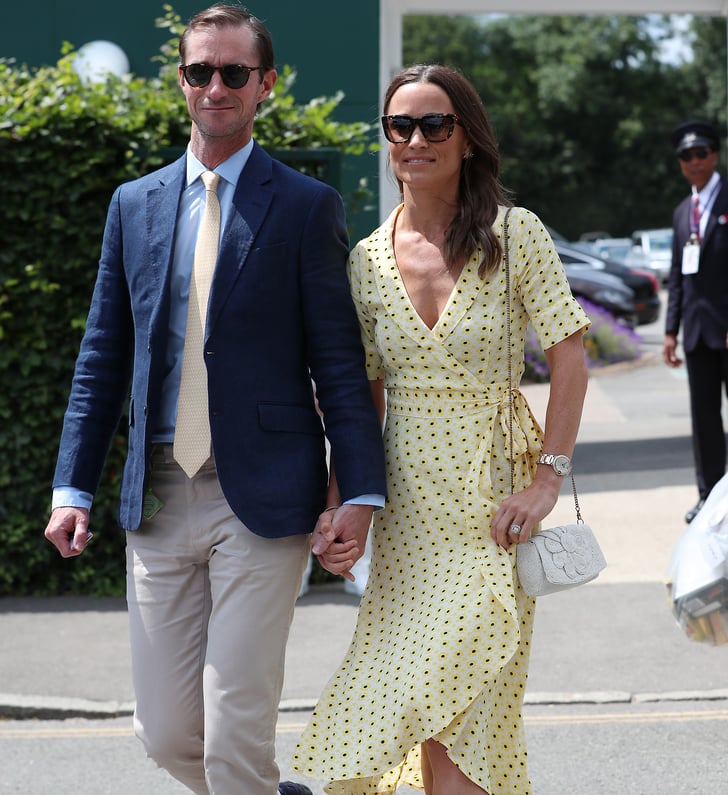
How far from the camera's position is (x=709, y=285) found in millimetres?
8344

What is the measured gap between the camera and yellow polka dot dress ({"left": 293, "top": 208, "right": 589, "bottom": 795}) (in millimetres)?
3277

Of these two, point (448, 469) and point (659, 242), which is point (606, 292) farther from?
point (659, 242)

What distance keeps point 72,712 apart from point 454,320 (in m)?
2.95

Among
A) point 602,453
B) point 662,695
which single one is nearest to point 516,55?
point 602,453

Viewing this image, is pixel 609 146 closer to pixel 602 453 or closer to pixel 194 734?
pixel 602 453

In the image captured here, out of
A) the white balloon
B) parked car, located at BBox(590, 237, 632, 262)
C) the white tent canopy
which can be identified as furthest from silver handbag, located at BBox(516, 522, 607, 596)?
parked car, located at BBox(590, 237, 632, 262)

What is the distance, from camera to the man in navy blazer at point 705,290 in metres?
8.30

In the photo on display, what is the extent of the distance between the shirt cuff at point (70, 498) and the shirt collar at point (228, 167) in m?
0.87

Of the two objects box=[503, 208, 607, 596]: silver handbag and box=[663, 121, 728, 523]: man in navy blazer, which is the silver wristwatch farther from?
box=[663, 121, 728, 523]: man in navy blazer

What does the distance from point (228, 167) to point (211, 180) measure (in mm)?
65

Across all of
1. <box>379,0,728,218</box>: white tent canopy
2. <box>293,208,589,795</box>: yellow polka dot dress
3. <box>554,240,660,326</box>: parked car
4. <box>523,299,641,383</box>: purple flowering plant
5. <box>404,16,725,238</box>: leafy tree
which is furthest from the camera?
<box>404,16,725,238</box>: leafy tree

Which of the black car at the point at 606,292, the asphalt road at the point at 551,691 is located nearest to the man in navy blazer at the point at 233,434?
the asphalt road at the point at 551,691

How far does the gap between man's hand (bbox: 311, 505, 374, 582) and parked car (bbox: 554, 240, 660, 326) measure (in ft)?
69.2

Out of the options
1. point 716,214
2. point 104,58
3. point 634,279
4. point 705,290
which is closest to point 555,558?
point 705,290
